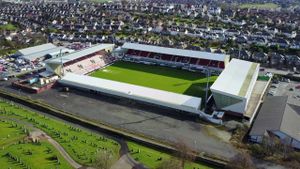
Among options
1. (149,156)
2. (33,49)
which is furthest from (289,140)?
(33,49)

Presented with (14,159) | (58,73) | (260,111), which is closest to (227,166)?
(260,111)

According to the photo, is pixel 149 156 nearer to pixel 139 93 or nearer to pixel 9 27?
pixel 139 93

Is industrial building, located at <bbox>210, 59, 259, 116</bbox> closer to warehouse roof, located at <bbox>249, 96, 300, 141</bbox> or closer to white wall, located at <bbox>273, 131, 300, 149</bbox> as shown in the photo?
warehouse roof, located at <bbox>249, 96, 300, 141</bbox>

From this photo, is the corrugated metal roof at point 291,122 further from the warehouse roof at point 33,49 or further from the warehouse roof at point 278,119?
the warehouse roof at point 33,49

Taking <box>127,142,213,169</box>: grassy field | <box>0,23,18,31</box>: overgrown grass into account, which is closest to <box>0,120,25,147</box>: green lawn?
<box>127,142,213,169</box>: grassy field

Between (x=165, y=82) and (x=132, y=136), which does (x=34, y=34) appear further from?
(x=132, y=136)

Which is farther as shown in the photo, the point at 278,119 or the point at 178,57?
the point at 178,57

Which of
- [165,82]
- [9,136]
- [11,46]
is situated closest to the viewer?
[9,136]
